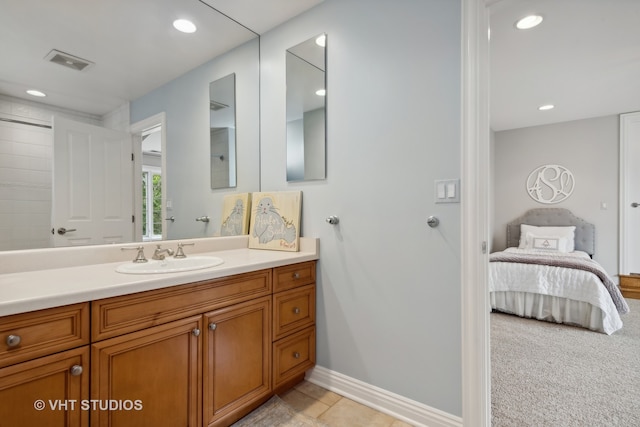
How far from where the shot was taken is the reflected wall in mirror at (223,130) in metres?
2.27

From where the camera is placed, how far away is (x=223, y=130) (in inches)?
91.8

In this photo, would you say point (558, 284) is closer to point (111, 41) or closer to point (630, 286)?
point (630, 286)

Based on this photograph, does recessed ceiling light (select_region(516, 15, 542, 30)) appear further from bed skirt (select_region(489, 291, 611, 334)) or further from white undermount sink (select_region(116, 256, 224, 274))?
white undermount sink (select_region(116, 256, 224, 274))

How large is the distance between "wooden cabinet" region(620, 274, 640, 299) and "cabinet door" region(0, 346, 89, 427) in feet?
19.6

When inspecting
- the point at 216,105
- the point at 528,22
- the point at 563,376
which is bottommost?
the point at 563,376

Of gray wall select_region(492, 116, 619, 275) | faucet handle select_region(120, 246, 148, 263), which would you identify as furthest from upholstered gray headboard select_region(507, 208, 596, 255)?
faucet handle select_region(120, 246, 148, 263)

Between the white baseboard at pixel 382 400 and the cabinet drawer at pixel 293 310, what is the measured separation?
0.36m

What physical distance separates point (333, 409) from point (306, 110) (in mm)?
1817

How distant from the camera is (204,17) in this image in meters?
2.04

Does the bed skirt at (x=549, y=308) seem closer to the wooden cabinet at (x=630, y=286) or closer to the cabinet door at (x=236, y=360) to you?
the wooden cabinet at (x=630, y=286)

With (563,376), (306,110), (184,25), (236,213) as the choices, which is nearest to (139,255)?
(236,213)

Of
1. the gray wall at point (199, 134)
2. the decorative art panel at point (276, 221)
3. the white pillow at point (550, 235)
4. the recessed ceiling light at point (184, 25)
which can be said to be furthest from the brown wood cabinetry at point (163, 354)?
the white pillow at point (550, 235)

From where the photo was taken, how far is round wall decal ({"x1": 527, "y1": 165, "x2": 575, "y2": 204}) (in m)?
4.92

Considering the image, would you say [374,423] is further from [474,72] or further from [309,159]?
[474,72]
